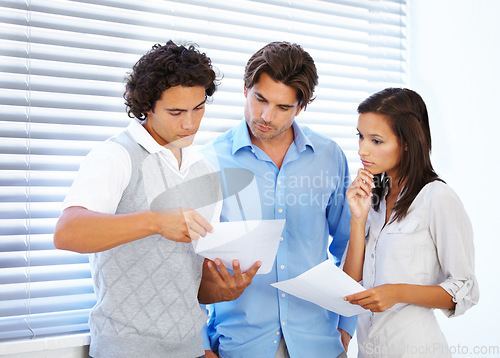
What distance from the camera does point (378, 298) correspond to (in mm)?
1316

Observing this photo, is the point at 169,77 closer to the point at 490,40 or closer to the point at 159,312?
the point at 159,312

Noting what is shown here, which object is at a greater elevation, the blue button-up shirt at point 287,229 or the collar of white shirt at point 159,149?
the collar of white shirt at point 159,149

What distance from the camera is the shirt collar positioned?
Answer: 161 cm

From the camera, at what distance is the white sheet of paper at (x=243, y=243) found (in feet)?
3.72

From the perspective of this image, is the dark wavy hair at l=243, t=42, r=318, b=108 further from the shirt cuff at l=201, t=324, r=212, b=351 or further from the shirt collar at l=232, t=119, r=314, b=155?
the shirt cuff at l=201, t=324, r=212, b=351

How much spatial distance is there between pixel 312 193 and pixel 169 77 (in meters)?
0.71

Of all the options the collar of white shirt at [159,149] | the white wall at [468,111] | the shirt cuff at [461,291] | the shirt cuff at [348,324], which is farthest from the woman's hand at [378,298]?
the white wall at [468,111]

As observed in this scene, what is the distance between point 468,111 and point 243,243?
142 cm

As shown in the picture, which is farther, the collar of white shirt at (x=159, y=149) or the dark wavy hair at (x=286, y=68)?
the dark wavy hair at (x=286, y=68)

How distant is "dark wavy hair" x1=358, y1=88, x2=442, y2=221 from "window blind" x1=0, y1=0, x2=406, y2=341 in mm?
594

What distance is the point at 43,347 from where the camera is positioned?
54.4 inches

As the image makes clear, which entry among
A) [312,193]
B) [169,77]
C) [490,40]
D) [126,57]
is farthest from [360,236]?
[490,40]

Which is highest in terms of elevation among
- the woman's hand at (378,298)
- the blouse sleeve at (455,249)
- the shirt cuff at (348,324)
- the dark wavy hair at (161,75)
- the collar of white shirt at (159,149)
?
the dark wavy hair at (161,75)

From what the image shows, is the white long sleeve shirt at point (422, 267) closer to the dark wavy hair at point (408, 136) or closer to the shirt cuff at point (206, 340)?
the dark wavy hair at point (408, 136)
